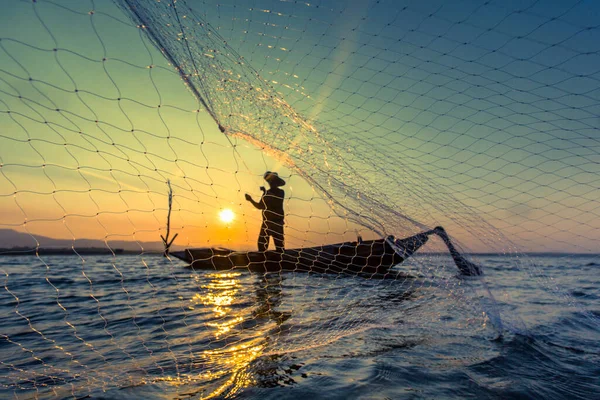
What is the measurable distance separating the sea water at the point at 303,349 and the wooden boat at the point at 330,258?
784mm

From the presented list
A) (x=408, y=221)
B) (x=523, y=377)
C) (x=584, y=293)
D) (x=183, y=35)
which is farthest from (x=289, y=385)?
(x=584, y=293)

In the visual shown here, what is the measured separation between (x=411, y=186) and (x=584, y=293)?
6.41 meters

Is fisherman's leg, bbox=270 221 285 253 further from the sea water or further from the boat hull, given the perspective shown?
the boat hull

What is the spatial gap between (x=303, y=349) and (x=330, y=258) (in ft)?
18.1

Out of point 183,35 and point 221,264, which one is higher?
point 183,35

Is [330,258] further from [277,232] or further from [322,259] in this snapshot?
[277,232]

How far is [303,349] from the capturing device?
10.5 feet

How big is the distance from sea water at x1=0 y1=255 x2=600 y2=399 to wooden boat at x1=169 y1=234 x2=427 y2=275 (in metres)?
0.78

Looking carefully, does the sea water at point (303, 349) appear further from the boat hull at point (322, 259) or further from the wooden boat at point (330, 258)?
the boat hull at point (322, 259)

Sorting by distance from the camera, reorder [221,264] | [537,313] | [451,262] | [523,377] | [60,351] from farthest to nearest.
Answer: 1. [221,264]
2. [537,313]
3. [451,262]
4. [60,351]
5. [523,377]

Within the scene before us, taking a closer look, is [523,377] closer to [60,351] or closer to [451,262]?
[451,262]

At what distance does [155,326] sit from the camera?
4262 mm

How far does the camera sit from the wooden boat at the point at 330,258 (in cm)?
560

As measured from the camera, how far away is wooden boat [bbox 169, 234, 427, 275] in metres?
5.60
